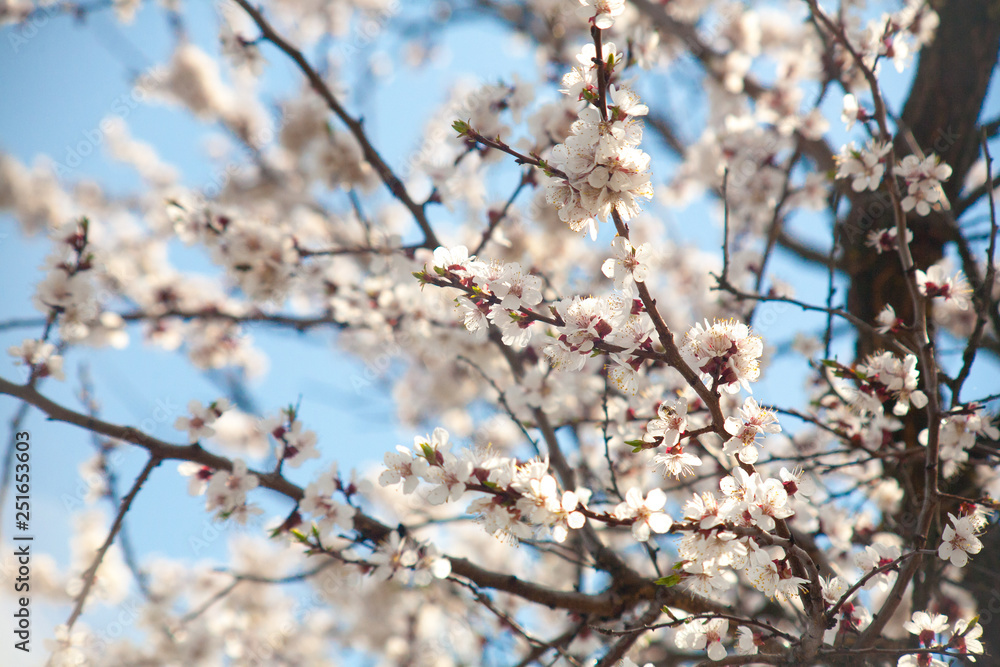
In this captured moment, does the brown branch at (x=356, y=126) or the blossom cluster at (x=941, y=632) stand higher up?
the brown branch at (x=356, y=126)

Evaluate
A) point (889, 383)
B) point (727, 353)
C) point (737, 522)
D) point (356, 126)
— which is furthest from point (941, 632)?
point (356, 126)

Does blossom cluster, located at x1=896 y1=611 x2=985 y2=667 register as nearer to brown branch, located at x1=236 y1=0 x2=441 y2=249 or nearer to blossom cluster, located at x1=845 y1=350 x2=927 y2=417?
blossom cluster, located at x1=845 y1=350 x2=927 y2=417

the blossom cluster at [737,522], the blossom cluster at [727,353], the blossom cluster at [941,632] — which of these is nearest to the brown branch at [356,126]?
the blossom cluster at [727,353]

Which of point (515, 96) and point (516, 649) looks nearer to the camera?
point (515, 96)

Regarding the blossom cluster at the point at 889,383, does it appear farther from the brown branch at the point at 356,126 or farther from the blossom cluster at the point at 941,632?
the brown branch at the point at 356,126

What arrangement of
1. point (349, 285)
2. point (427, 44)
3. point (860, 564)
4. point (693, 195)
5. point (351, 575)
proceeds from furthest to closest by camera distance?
1. point (427, 44)
2. point (693, 195)
3. point (349, 285)
4. point (351, 575)
5. point (860, 564)

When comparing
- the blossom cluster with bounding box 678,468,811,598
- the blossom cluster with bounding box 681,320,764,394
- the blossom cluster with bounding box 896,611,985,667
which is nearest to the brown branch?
the blossom cluster with bounding box 681,320,764,394

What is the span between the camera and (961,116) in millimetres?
2922

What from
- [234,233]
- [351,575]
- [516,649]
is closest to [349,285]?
[234,233]

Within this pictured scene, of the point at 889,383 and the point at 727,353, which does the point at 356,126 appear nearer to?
the point at 727,353

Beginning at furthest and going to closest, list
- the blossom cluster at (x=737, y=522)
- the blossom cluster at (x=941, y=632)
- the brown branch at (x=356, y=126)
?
the brown branch at (x=356, y=126)
the blossom cluster at (x=941, y=632)
the blossom cluster at (x=737, y=522)

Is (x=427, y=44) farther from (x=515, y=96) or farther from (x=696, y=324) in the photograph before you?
(x=696, y=324)

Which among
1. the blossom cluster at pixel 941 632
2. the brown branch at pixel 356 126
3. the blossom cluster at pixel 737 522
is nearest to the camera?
the blossom cluster at pixel 737 522

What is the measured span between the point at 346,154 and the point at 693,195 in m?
2.88
